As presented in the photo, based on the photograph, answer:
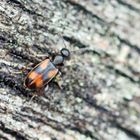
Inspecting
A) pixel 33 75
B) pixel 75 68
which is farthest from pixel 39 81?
pixel 75 68

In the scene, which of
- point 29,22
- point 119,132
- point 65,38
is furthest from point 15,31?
point 119,132

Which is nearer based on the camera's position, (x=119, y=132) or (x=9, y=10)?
(x=119, y=132)

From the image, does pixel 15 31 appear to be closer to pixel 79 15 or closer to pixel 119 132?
pixel 79 15

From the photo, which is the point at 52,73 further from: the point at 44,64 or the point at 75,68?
the point at 75,68

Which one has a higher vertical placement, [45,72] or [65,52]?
[65,52]

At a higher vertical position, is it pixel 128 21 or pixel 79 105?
pixel 128 21

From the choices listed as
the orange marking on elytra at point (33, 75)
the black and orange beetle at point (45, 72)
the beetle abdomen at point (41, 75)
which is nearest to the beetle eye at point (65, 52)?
the black and orange beetle at point (45, 72)
